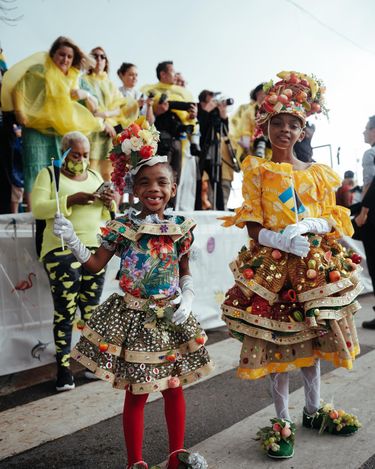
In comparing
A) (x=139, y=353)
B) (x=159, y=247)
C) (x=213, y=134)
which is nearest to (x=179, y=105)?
(x=213, y=134)

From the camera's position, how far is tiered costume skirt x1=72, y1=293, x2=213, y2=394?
207 cm

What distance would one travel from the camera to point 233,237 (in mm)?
5406

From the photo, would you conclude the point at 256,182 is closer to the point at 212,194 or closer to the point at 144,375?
the point at 144,375

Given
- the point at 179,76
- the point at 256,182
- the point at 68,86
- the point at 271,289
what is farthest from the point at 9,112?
the point at 271,289

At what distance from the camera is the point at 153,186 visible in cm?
227

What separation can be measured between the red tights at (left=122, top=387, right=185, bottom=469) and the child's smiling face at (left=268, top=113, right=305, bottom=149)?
133 cm

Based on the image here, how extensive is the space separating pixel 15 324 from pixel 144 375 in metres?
1.94

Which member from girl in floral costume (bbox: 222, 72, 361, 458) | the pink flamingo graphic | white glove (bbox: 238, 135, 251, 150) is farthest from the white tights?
white glove (bbox: 238, 135, 251, 150)

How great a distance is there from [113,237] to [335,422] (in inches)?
58.2

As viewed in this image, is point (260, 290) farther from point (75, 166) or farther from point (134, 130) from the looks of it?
point (75, 166)

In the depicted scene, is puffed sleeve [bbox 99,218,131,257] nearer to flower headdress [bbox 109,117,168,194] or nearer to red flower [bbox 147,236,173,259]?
red flower [bbox 147,236,173,259]

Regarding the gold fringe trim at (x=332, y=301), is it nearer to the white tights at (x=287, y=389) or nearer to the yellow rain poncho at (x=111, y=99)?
the white tights at (x=287, y=389)

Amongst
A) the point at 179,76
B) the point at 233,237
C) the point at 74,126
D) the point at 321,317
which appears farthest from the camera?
the point at 179,76

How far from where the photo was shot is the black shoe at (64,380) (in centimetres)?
340
